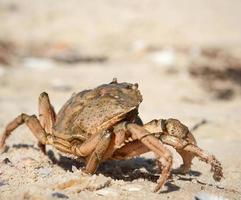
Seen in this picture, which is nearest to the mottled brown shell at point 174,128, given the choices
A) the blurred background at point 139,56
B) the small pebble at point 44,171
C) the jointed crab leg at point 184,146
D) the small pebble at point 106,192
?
the jointed crab leg at point 184,146

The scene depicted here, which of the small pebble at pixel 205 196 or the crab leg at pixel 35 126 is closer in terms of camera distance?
the small pebble at pixel 205 196

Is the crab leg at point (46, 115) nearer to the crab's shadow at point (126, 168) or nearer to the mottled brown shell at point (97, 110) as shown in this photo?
the mottled brown shell at point (97, 110)

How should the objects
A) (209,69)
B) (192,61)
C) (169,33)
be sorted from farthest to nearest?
(169,33) → (192,61) → (209,69)

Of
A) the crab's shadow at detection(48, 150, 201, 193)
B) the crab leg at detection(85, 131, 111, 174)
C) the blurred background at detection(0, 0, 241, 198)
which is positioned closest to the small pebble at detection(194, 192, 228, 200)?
the crab's shadow at detection(48, 150, 201, 193)

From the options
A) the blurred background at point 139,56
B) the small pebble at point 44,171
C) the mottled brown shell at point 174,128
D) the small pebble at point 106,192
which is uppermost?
the blurred background at point 139,56

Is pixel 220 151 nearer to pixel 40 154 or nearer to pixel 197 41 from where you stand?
pixel 40 154

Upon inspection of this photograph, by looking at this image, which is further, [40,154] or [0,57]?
[0,57]

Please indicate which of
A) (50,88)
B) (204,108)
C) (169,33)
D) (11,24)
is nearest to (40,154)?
(204,108)

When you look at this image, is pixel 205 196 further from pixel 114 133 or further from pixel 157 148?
pixel 114 133
